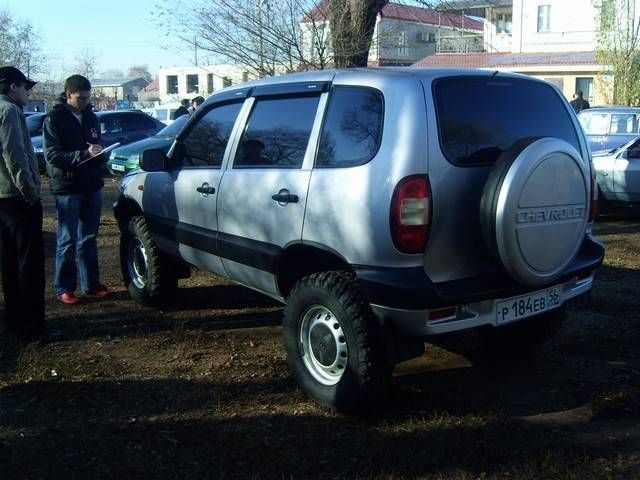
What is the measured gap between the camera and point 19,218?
498 cm

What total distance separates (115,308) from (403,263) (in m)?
3.46

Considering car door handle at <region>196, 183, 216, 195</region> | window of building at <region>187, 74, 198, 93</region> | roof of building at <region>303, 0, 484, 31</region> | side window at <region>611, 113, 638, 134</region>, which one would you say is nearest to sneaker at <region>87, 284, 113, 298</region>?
car door handle at <region>196, 183, 216, 195</region>

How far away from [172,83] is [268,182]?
73359mm

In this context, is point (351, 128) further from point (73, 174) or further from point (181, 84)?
point (181, 84)

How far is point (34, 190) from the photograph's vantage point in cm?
495

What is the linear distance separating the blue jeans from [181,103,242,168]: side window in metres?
1.29

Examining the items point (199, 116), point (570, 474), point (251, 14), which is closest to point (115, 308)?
point (199, 116)

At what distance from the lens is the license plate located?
3789mm

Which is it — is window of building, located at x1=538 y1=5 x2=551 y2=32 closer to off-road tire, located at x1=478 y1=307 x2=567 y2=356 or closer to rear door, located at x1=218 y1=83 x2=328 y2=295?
off-road tire, located at x1=478 y1=307 x2=567 y2=356

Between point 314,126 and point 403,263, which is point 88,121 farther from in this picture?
point 403,263

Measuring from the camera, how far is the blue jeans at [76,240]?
6.06 metres

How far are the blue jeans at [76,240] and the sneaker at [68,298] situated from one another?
30mm

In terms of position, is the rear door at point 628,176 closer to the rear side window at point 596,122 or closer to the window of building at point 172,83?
the rear side window at point 596,122

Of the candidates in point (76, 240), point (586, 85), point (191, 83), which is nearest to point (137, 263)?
point (76, 240)
